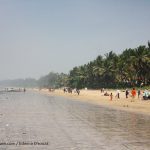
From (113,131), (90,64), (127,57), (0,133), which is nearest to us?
(0,133)

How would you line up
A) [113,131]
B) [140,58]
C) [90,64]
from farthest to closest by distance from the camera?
[90,64]
[140,58]
[113,131]

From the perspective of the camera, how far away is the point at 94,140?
15.4 metres

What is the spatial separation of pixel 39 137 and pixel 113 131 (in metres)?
4.29

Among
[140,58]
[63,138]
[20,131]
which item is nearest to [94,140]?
[63,138]

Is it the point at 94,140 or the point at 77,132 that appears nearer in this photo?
the point at 94,140

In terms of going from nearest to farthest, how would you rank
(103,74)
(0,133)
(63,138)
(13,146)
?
1. (13,146)
2. (63,138)
3. (0,133)
4. (103,74)

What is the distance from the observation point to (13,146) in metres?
13.8

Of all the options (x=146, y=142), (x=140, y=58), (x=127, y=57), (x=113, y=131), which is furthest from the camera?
(x=127, y=57)

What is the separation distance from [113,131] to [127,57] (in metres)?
82.1

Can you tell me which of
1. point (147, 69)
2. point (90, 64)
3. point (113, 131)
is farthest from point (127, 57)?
point (113, 131)

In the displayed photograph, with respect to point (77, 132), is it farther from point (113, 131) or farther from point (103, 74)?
point (103, 74)

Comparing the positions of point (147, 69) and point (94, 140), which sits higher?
point (147, 69)

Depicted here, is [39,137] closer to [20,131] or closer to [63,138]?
[63,138]

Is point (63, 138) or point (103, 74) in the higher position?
point (103, 74)
